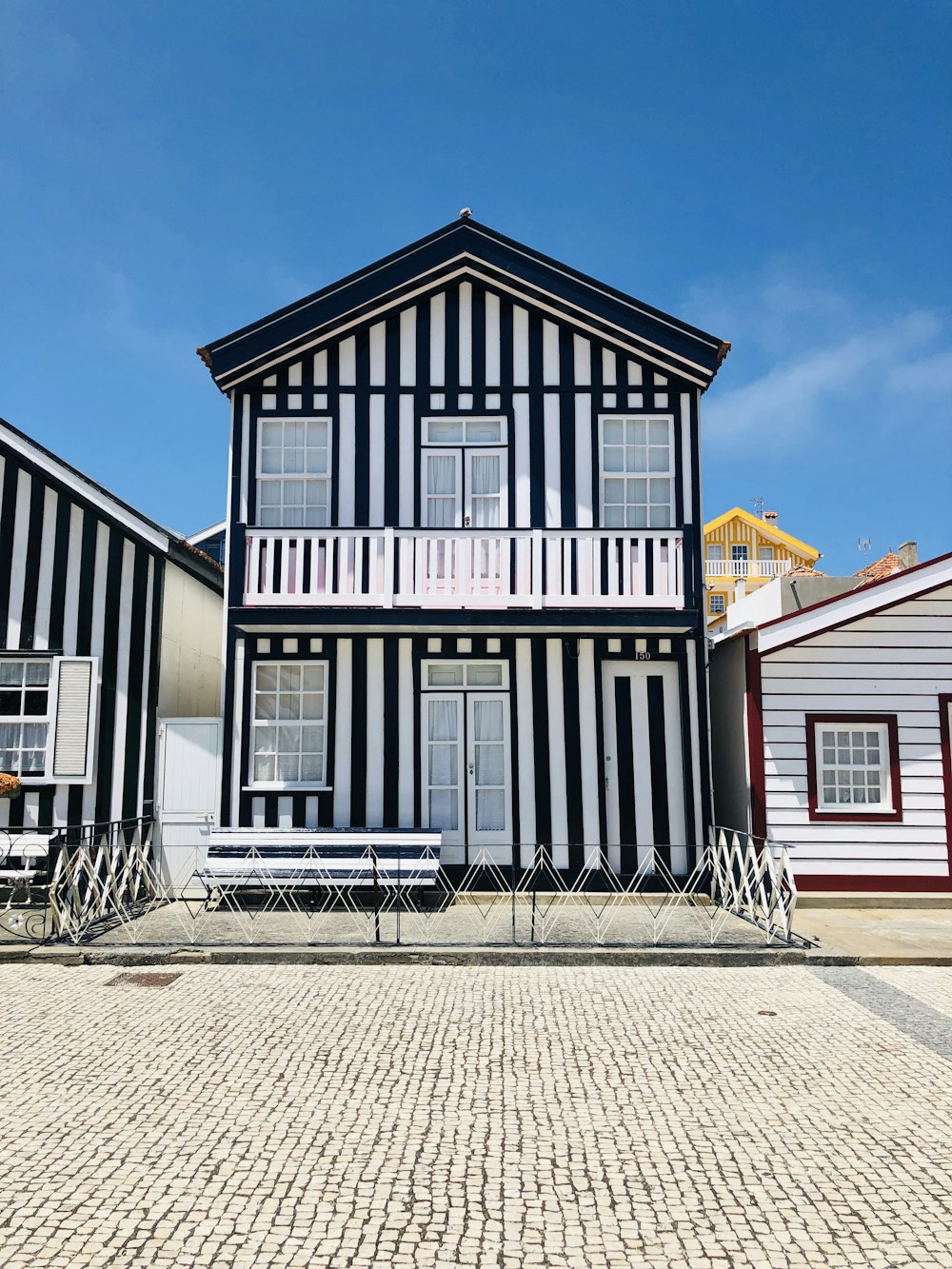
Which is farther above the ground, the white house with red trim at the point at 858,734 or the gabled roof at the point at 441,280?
the gabled roof at the point at 441,280

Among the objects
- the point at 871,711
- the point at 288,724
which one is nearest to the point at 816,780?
the point at 871,711

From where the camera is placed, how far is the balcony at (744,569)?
48.0 metres

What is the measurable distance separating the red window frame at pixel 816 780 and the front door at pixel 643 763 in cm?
160

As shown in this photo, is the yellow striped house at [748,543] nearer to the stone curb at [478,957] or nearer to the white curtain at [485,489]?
the white curtain at [485,489]

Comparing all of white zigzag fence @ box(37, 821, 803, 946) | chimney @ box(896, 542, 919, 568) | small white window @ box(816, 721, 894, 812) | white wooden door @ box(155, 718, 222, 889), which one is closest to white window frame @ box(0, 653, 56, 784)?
white zigzag fence @ box(37, 821, 803, 946)

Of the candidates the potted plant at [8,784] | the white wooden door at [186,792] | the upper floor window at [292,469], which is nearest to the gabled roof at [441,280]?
the upper floor window at [292,469]

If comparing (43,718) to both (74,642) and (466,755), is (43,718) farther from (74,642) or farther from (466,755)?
(466,755)

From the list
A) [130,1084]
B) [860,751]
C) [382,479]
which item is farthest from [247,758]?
[860,751]

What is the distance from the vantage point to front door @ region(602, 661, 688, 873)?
480 inches

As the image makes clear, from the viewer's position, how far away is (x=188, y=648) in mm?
13648

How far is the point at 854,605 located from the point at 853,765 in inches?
81.4

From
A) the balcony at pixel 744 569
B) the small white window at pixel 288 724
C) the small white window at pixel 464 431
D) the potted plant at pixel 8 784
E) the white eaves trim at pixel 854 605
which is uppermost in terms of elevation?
the balcony at pixel 744 569

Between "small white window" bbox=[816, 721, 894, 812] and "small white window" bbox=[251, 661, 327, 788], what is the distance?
647 cm

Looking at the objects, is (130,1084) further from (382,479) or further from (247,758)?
(382,479)
